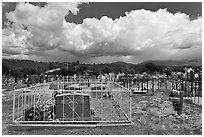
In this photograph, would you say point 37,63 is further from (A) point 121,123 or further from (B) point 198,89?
(A) point 121,123

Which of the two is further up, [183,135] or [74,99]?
[74,99]

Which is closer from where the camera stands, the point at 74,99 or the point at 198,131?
the point at 198,131

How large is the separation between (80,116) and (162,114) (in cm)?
415

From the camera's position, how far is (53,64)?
187 feet

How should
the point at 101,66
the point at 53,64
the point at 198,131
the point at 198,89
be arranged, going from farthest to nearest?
1. the point at 53,64
2. the point at 101,66
3. the point at 198,89
4. the point at 198,131

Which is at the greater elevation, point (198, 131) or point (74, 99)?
point (74, 99)

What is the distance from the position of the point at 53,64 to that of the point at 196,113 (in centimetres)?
5019

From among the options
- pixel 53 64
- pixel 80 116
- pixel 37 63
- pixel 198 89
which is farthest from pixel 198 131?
pixel 37 63

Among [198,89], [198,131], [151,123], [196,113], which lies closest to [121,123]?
[151,123]

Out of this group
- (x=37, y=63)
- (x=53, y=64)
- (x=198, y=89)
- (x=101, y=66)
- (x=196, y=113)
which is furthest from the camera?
(x=37, y=63)

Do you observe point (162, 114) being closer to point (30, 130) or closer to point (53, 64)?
point (30, 130)

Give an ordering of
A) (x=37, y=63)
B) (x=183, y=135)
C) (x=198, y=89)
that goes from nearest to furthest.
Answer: (x=183, y=135)
(x=198, y=89)
(x=37, y=63)

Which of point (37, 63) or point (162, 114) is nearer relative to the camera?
point (162, 114)

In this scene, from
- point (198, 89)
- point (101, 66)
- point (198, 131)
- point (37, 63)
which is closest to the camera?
point (198, 131)
